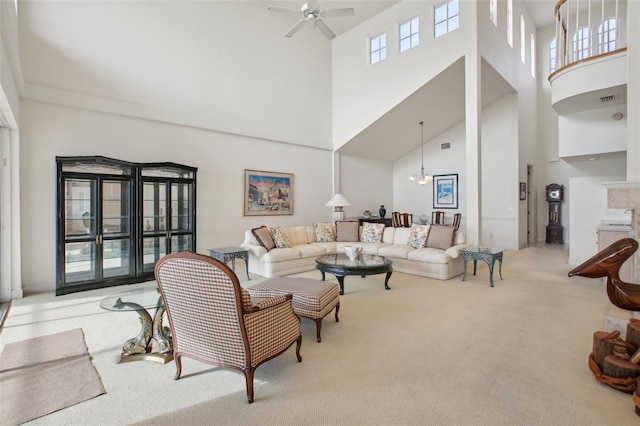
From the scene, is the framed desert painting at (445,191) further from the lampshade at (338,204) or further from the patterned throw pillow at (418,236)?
the patterned throw pillow at (418,236)

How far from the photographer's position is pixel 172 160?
6.01m

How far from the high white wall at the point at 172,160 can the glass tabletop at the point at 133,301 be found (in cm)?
293

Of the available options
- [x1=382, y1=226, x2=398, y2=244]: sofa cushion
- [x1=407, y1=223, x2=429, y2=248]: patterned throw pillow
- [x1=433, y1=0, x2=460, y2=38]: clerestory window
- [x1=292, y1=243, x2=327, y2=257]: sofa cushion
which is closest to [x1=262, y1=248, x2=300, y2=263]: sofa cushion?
[x1=292, y1=243, x2=327, y2=257]: sofa cushion

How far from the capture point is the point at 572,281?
5.24m

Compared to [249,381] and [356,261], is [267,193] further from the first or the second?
[249,381]

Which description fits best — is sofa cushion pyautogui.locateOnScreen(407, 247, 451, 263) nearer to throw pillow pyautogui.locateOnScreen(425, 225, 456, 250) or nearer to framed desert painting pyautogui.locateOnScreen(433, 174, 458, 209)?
throw pillow pyautogui.locateOnScreen(425, 225, 456, 250)

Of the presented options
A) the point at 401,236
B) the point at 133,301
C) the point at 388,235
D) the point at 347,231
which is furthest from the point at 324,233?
the point at 133,301

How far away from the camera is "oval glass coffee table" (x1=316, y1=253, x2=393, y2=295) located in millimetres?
4375

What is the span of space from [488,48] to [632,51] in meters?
3.87

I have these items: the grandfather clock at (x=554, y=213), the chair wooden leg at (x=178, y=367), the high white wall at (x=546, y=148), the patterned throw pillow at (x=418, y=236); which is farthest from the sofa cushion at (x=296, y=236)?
the high white wall at (x=546, y=148)

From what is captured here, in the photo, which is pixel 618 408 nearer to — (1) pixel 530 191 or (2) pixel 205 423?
(2) pixel 205 423

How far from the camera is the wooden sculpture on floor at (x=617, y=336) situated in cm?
200

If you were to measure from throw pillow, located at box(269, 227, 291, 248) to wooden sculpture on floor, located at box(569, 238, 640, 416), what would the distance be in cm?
453

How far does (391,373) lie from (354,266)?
6.68 ft
